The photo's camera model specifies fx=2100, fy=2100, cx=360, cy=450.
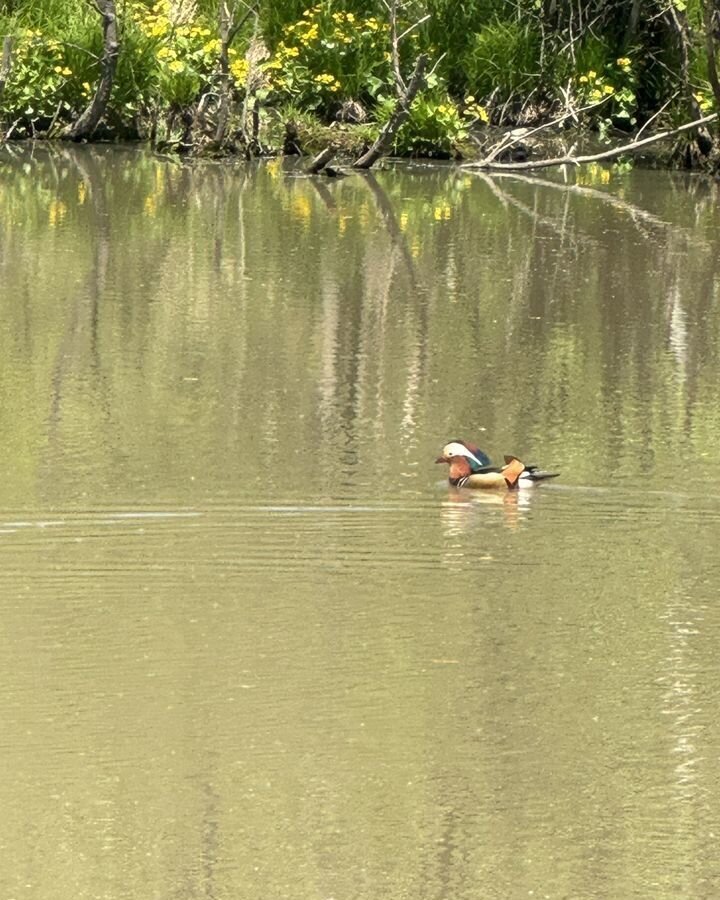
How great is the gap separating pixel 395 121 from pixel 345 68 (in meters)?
2.90

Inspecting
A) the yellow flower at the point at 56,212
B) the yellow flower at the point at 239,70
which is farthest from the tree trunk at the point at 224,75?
the yellow flower at the point at 56,212

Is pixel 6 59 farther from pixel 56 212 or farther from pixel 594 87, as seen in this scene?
pixel 594 87

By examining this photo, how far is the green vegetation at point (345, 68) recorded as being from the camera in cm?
2017

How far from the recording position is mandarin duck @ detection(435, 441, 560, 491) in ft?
23.0

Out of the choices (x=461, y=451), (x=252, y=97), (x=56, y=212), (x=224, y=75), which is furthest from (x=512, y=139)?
(x=461, y=451)

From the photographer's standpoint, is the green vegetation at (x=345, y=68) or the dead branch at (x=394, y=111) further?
the green vegetation at (x=345, y=68)

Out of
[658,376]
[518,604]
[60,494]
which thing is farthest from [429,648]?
[658,376]

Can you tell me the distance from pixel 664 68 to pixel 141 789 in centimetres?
1823

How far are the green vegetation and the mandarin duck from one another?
1264 cm

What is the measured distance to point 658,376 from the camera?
950 centimetres

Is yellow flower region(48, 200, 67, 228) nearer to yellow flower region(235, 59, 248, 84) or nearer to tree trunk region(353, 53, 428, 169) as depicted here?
tree trunk region(353, 53, 428, 169)

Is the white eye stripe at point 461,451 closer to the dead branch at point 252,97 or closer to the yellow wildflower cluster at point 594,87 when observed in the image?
the dead branch at point 252,97

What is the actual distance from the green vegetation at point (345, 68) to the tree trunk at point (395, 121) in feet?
2.86

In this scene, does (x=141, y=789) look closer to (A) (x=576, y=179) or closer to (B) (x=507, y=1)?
(A) (x=576, y=179)
